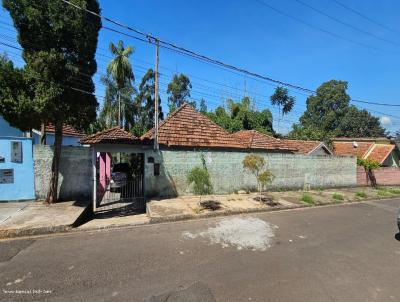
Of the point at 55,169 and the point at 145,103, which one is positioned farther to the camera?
the point at 145,103

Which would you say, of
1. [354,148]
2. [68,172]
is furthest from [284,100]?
[68,172]

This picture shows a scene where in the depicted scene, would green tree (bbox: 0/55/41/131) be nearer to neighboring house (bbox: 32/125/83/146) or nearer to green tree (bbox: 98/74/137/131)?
neighboring house (bbox: 32/125/83/146)

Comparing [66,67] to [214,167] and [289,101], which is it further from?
[289,101]

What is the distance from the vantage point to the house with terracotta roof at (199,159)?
12266 mm

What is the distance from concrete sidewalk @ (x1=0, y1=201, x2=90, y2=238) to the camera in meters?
7.49

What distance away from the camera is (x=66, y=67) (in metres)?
9.34

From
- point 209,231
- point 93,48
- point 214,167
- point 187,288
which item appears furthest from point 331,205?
point 93,48

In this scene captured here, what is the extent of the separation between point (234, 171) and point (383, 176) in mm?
14668

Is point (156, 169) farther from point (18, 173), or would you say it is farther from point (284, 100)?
point (284, 100)

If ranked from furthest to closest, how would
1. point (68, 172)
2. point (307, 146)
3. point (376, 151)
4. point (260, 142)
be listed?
point (376, 151) → point (307, 146) → point (260, 142) → point (68, 172)

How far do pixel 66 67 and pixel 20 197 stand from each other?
5.37 m

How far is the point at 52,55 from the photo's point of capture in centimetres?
891

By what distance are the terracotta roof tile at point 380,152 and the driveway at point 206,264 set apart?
18741mm

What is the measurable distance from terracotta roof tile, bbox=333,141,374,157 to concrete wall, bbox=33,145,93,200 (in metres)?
24.3
